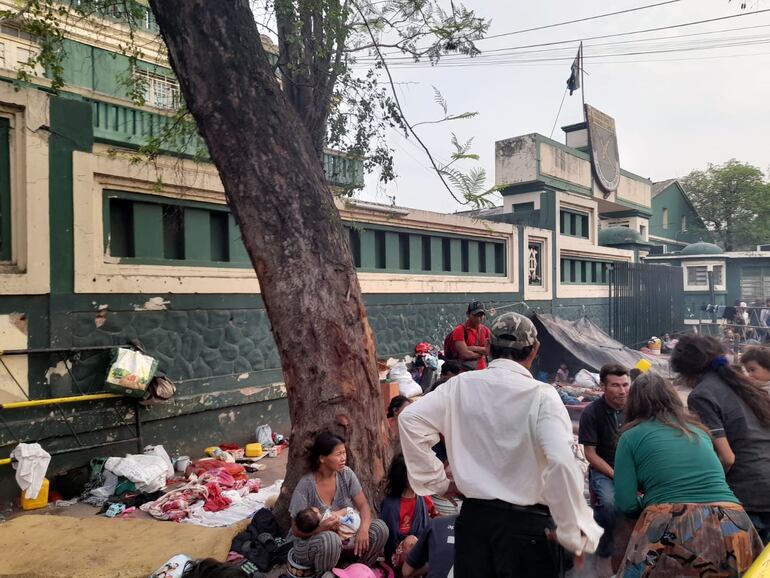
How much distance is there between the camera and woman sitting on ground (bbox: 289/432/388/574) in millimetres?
3275

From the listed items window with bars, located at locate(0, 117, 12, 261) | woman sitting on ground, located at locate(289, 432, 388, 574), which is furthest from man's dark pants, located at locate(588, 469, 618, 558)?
window with bars, located at locate(0, 117, 12, 261)

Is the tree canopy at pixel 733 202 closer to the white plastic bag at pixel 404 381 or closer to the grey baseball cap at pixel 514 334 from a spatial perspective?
the white plastic bag at pixel 404 381

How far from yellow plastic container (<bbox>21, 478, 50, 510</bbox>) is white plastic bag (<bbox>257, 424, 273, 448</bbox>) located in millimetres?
2255

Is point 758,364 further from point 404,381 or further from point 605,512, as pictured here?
point 404,381

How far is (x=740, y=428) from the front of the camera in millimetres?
2988

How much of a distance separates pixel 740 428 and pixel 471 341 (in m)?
3.94

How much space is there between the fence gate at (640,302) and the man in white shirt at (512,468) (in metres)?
13.1

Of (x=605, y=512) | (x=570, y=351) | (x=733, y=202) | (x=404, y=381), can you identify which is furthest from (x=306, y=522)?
(x=733, y=202)

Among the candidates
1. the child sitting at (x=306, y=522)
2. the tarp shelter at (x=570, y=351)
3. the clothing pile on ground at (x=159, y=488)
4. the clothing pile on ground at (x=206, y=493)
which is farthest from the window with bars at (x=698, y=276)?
the child sitting at (x=306, y=522)

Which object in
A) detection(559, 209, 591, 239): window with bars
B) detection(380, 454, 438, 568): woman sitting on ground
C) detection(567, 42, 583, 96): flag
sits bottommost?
detection(380, 454, 438, 568): woman sitting on ground

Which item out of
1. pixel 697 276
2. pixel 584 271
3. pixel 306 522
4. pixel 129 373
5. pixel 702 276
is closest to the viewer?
pixel 306 522

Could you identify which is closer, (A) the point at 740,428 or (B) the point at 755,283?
(A) the point at 740,428

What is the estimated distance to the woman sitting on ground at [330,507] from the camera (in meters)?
3.28

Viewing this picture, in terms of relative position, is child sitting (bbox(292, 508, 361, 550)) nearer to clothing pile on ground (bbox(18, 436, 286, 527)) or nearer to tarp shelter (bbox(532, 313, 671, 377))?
clothing pile on ground (bbox(18, 436, 286, 527))
